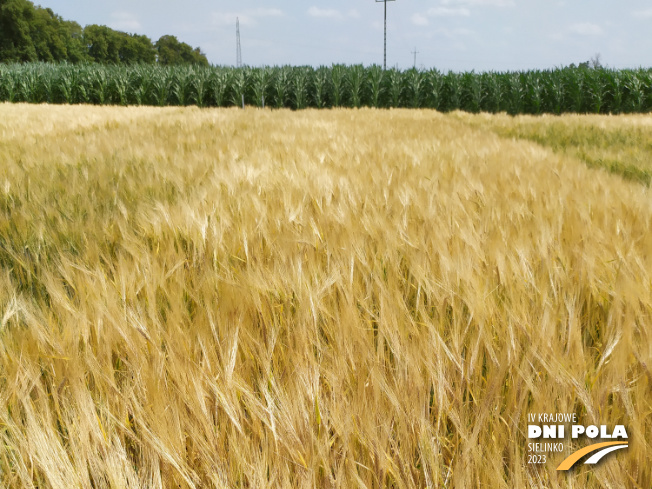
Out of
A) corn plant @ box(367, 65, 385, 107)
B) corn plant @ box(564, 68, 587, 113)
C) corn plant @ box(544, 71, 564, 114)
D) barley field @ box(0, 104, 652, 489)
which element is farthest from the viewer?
corn plant @ box(367, 65, 385, 107)

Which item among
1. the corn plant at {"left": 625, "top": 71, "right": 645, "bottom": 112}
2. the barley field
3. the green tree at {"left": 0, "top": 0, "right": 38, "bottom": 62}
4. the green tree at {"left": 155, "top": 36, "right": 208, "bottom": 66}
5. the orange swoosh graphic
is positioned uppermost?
the green tree at {"left": 155, "top": 36, "right": 208, "bottom": 66}

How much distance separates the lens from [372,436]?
0.48m

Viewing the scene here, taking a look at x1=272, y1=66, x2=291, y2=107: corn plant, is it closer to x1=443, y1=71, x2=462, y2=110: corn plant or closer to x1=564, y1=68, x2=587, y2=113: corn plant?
x1=443, y1=71, x2=462, y2=110: corn plant

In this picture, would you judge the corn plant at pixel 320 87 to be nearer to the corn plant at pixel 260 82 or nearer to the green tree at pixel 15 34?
the corn plant at pixel 260 82

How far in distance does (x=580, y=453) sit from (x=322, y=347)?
360 millimetres

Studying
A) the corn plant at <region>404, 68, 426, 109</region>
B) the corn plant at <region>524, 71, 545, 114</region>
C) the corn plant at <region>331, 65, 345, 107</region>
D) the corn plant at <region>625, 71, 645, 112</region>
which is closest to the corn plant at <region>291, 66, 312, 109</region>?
the corn plant at <region>331, 65, 345, 107</region>

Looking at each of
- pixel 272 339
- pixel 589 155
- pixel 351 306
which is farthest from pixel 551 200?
pixel 589 155

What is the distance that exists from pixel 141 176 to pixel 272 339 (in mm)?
1715

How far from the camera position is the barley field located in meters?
0.47

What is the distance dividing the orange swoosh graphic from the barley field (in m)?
0.01

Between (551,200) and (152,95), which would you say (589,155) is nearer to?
(551,200)

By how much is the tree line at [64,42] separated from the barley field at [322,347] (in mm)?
47050

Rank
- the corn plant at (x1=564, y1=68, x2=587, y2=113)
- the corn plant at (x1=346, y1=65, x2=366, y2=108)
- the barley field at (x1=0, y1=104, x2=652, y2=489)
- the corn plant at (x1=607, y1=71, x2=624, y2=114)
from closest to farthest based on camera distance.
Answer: the barley field at (x1=0, y1=104, x2=652, y2=489)
the corn plant at (x1=607, y1=71, x2=624, y2=114)
the corn plant at (x1=564, y1=68, x2=587, y2=113)
the corn plant at (x1=346, y1=65, x2=366, y2=108)

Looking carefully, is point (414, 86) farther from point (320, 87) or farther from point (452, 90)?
point (320, 87)
